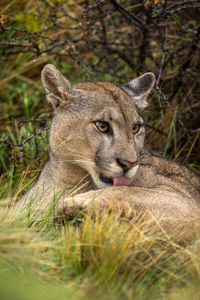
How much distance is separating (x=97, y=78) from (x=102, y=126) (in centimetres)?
348

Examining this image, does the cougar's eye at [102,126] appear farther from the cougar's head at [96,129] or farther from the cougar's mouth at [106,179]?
the cougar's mouth at [106,179]

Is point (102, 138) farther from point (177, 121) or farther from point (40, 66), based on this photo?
point (40, 66)

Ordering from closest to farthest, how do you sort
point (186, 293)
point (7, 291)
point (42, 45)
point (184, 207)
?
point (7, 291) → point (186, 293) → point (184, 207) → point (42, 45)

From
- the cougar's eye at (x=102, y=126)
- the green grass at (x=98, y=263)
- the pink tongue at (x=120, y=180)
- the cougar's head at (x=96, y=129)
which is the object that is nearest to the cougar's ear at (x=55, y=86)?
the cougar's head at (x=96, y=129)

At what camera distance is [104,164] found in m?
4.39

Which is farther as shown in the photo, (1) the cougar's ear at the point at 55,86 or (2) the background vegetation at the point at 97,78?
(1) the cougar's ear at the point at 55,86

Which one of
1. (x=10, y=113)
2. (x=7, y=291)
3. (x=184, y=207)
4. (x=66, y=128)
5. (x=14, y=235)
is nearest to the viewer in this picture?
(x=7, y=291)

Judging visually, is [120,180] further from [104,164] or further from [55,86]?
[55,86]

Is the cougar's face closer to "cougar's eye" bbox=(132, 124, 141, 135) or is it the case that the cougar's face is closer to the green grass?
"cougar's eye" bbox=(132, 124, 141, 135)

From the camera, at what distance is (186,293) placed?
9.57ft

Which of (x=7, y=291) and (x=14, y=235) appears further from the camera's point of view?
(x=14, y=235)

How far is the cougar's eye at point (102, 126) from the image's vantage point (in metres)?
4.65

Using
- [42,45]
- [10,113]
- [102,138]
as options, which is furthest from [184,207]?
[10,113]

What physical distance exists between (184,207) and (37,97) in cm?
513
